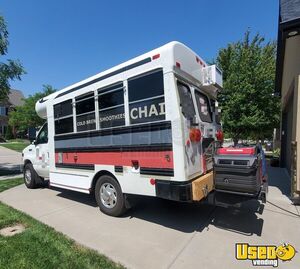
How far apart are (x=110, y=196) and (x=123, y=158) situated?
966mm

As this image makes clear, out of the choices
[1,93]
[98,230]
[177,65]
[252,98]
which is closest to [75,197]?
[98,230]

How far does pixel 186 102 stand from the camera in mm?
4547

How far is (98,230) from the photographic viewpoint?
4.66m

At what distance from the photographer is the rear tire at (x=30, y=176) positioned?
8.05 metres

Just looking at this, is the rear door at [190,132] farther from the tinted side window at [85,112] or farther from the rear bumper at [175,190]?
the tinted side window at [85,112]

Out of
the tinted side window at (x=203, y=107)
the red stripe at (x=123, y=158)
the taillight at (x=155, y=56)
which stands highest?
the taillight at (x=155, y=56)

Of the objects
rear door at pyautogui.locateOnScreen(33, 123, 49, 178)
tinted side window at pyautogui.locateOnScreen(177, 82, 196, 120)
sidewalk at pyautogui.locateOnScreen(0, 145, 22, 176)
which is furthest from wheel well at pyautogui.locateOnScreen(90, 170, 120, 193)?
sidewalk at pyautogui.locateOnScreen(0, 145, 22, 176)

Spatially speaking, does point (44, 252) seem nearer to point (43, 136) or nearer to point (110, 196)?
point (110, 196)

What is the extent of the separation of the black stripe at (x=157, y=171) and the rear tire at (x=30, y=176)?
487 centimetres

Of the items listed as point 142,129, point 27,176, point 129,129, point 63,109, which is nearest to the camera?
point 142,129

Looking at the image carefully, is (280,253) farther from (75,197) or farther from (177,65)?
(75,197)

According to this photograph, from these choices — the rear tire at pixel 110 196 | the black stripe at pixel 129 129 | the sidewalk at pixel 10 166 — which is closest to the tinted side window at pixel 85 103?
the black stripe at pixel 129 129

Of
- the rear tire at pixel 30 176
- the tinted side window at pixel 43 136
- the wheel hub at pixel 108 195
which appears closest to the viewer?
the wheel hub at pixel 108 195

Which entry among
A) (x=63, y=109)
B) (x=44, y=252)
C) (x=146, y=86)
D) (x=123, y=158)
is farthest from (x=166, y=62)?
(x=44, y=252)
